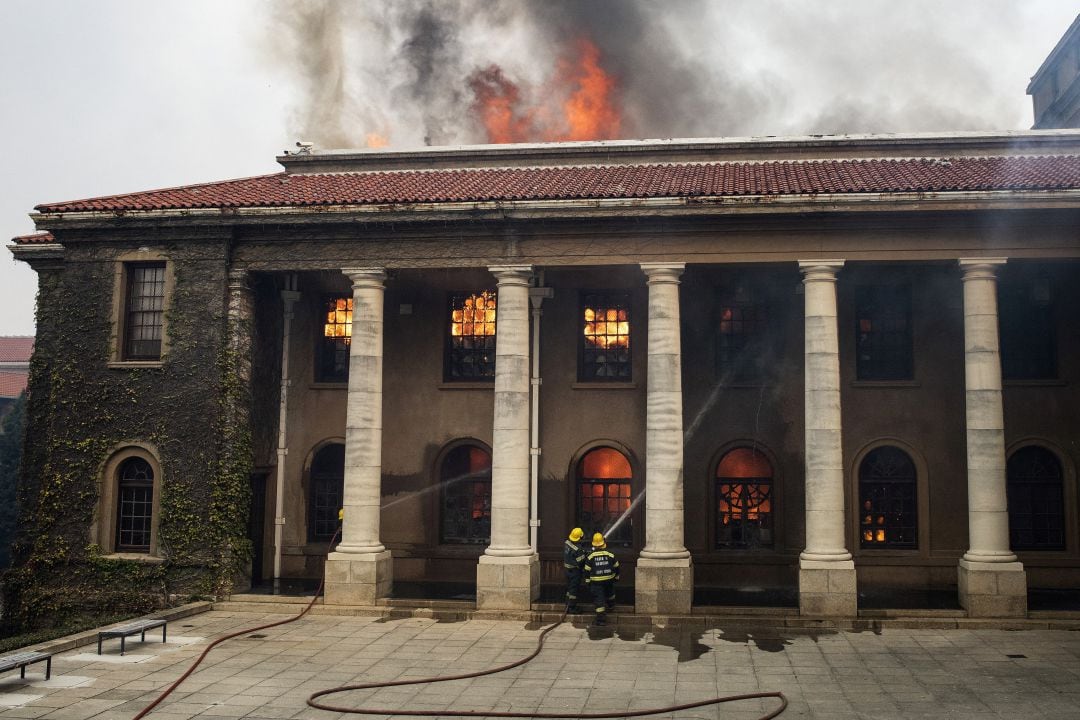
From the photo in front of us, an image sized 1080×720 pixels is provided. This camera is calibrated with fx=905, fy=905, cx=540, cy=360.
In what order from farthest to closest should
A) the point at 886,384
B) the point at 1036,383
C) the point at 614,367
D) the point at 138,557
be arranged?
the point at 614,367
the point at 886,384
the point at 1036,383
the point at 138,557

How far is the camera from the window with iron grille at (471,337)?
2438 centimetres

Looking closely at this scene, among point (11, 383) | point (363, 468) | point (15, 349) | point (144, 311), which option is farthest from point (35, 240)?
point (15, 349)

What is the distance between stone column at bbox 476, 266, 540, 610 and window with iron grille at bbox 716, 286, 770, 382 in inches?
230

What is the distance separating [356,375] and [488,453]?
4.58m

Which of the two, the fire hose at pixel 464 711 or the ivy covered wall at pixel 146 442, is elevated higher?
the ivy covered wall at pixel 146 442

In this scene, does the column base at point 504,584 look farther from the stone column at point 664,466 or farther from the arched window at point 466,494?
the arched window at point 466,494

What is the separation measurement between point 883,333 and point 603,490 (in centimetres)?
834

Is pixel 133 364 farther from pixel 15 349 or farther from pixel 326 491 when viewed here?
pixel 15 349

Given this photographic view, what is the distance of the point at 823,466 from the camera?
19.8 m

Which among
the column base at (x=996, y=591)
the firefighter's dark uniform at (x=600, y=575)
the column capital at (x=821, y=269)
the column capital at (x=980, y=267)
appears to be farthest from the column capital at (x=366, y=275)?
the column base at (x=996, y=591)

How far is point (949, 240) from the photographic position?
19891 millimetres

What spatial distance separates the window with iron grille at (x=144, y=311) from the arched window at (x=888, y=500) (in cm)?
1807

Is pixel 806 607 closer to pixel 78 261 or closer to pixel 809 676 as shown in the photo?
pixel 809 676

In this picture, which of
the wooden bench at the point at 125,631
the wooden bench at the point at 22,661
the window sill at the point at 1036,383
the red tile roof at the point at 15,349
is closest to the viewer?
the wooden bench at the point at 22,661
